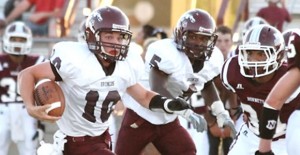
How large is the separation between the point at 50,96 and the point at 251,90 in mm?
1244

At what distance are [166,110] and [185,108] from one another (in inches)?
4.5

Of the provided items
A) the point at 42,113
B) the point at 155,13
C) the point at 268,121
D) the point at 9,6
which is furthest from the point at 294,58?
the point at 9,6

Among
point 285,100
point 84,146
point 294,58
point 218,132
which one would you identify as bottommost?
point 218,132

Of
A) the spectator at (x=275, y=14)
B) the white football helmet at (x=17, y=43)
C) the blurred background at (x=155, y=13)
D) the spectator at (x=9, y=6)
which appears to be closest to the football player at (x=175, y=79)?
the white football helmet at (x=17, y=43)

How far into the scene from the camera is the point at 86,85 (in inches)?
208

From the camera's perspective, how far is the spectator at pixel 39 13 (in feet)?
34.1

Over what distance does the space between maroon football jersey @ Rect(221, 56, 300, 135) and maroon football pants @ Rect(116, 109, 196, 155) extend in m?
0.50

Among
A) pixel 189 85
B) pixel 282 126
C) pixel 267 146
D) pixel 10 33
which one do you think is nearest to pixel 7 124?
pixel 10 33

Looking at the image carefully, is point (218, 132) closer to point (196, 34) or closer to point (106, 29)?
point (196, 34)

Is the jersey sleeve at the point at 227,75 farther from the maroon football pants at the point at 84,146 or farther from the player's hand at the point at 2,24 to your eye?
the player's hand at the point at 2,24

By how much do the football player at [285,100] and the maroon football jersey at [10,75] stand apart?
3623 mm

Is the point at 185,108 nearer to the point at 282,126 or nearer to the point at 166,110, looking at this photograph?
the point at 166,110

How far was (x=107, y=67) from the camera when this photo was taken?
538 centimetres

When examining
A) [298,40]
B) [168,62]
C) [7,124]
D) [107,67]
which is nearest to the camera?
[298,40]
